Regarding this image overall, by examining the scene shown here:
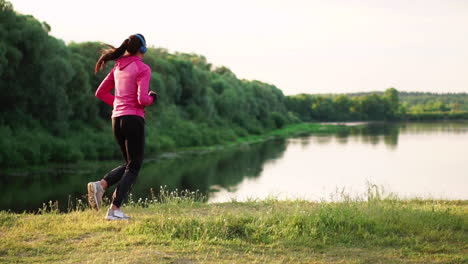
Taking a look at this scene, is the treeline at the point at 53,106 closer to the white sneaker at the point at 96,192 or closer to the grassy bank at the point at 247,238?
the white sneaker at the point at 96,192

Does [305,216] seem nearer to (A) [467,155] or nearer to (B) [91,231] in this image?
(B) [91,231]

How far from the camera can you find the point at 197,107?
51688 mm

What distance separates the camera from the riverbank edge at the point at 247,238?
15.7ft

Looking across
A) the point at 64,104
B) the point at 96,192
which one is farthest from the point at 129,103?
the point at 64,104

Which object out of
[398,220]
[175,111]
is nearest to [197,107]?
[175,111]

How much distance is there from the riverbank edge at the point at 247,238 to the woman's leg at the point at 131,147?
16.4 inches

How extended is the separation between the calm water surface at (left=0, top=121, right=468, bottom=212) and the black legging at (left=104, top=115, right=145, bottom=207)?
8.97m

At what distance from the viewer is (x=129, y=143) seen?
5945 millimetres

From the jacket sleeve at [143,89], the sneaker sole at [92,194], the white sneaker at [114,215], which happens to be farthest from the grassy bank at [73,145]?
the jacket sleeve at [143,89]

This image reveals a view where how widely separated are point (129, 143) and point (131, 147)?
0.06m

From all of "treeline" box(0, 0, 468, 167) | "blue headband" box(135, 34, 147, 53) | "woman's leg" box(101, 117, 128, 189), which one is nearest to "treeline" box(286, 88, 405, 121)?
"treeline" box(0, 0, 468, 167)

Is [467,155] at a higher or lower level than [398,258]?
lower

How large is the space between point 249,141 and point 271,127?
68.9ft

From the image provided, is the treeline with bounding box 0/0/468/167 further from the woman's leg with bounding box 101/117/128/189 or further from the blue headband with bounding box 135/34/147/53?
the blue headband with bounding box 135/34/147/53
